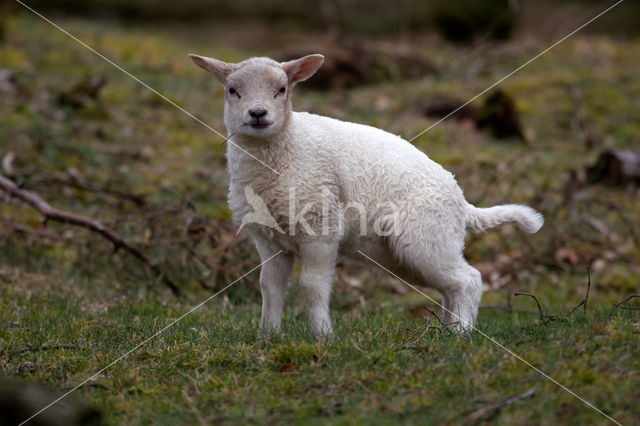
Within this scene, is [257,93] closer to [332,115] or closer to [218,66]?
[218,66]

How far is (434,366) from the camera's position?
14.3ft

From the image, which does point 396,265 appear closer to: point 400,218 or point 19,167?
point 400,218

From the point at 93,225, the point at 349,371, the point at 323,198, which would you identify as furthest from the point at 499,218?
the point at 93,225

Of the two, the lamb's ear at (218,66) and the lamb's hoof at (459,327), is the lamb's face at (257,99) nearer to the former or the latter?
the lamb's ear at (218,66)

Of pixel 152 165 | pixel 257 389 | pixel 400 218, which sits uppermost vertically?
pixel 400 218

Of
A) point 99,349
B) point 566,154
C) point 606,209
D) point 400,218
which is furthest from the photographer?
point 566,154

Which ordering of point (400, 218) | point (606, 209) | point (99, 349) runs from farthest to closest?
1. point (606, 209)
2. point (400, 218)
3. point (99, 349)

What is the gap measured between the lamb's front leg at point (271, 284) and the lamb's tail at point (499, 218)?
143 cm

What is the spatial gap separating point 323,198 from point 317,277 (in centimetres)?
54

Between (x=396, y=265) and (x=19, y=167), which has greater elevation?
(x=396, y=265)

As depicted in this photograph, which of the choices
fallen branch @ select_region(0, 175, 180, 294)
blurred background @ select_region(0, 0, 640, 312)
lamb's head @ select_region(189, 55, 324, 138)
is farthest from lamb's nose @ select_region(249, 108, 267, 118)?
fallen branch @ select_region(0, 175, 180, 294)

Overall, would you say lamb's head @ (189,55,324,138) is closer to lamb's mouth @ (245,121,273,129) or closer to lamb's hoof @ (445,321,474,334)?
lamb's mouth @ (245,121,273,129)

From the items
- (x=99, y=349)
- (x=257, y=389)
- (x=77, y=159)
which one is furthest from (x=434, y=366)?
(x=77, y=159)

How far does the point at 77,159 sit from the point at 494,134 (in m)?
6.58
